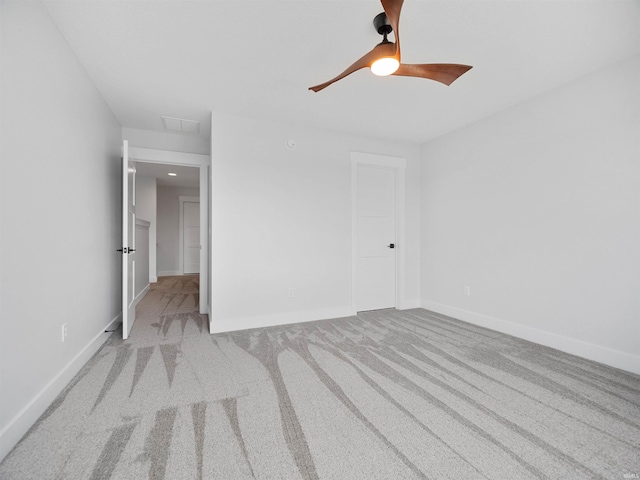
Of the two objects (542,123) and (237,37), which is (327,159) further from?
(542,123)

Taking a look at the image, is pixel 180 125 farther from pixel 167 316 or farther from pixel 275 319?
pixel 275 319

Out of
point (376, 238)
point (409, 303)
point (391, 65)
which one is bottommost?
point (409, 303)

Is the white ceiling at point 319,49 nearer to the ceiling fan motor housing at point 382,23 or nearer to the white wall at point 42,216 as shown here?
the ceiling fan motor housing at point 382,23

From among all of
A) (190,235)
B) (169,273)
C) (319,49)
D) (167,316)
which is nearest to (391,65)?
(319,49)

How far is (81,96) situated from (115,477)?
2.67m

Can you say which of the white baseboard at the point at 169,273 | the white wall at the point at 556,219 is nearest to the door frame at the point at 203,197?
the white wall at the point at 556,219

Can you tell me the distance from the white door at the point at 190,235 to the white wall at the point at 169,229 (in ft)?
0.52

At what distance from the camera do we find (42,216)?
68.6 inches

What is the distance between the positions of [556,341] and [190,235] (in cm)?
816

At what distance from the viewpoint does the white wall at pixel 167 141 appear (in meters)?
3.74

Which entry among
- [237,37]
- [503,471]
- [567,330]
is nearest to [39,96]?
[237,37]

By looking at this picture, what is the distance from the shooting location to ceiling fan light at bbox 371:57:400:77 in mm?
1683

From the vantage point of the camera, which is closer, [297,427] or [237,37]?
[297,427]

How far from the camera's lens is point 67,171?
2.09 meters
